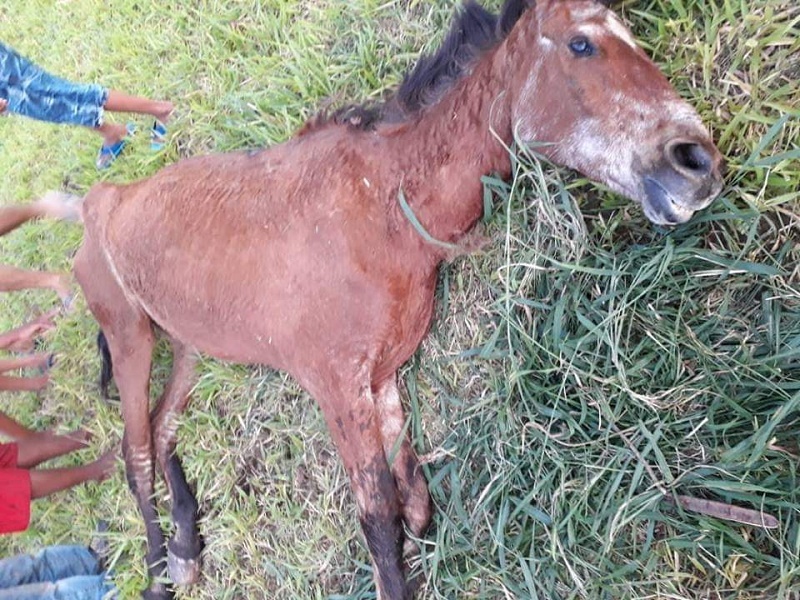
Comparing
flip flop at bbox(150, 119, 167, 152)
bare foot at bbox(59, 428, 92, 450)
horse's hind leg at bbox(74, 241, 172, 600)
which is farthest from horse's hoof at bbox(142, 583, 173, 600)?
flip flop at bbox(150, 119, 167, 152)

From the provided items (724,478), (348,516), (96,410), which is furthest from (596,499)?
(96,410)

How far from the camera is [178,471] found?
2.97m

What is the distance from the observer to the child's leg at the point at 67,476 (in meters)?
3.06

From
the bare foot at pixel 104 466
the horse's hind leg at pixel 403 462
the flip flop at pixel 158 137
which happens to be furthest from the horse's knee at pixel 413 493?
the flip flop at pixel 158 137

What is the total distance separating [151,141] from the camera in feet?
11.1

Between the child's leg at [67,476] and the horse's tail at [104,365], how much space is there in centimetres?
Result: 36

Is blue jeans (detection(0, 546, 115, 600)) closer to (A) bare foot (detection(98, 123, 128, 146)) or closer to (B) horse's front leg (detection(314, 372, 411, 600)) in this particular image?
(B) horse's front leg (detection(314, 372, 411, 600))

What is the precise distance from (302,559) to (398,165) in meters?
1.73

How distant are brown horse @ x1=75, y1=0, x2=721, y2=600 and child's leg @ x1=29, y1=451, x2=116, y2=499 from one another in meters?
1.02

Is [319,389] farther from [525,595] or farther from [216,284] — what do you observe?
[525,595]

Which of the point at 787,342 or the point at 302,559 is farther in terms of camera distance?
the point at 302,559

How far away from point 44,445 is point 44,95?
178 cm

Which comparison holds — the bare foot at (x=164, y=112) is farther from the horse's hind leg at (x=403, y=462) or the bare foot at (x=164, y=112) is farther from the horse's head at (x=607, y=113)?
the horse's head at (x=607, y=113)

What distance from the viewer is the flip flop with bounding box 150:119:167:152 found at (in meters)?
3.31
